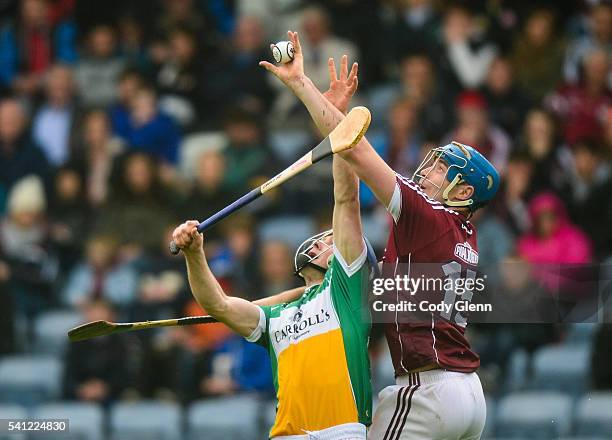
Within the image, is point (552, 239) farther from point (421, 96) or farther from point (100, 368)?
point (100, 368)

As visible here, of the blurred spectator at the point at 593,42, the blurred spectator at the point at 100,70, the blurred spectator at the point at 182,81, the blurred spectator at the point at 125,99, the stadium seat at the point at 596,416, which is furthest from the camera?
the blurred spectator at the point at 100,70

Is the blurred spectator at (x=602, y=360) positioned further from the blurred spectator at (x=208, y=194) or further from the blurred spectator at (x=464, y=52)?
the blurred spectator at (x=208, y=194)

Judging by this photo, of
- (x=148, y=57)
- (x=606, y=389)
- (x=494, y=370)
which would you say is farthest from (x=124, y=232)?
(x=606, y=389)

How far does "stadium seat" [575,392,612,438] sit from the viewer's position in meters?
9.33

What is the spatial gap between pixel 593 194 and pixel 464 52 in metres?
2.03

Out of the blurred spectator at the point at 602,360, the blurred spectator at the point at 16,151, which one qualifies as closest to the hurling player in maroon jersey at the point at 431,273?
the blurred spectator at the point at 602,360

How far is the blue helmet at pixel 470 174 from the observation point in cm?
635

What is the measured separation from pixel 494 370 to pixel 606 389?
0.76m

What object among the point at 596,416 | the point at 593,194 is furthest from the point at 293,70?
the point at 593,194

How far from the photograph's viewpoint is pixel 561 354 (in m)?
9.87

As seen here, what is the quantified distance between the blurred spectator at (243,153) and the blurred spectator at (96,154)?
3.25 feet

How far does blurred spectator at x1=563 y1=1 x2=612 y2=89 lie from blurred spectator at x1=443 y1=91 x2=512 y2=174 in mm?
790

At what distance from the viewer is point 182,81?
12930mm

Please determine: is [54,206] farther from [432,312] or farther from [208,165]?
[432,312]
